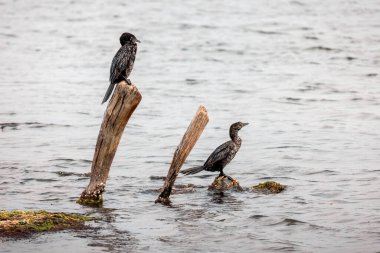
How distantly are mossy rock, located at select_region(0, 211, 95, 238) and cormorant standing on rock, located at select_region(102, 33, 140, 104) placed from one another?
2.21 metres

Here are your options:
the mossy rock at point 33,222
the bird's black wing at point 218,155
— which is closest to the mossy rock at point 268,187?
the bird's black wing at point 218,155

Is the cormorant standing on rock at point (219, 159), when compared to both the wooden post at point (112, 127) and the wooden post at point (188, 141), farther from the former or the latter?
the wooden post at point (112, 127)

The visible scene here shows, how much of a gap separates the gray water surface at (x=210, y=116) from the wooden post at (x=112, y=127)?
2.18 ft

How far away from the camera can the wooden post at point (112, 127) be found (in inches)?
531

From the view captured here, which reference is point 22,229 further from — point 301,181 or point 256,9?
point 256,9

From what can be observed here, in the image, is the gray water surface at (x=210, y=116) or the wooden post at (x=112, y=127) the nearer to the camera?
the wooden post at (x=112, y=127)

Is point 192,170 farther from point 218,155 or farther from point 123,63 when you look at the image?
point 123,63

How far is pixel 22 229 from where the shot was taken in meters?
12.8

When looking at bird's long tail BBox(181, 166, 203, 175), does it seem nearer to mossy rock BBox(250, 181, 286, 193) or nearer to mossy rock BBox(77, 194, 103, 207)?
mossy rock BBox(250, 181, 286, 193)

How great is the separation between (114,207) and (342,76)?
55.6ft

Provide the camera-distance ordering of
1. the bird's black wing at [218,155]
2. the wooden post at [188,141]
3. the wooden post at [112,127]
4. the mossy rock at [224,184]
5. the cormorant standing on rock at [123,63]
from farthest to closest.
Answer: the mossy rock at [224,184], the bird's black wing at [218,155], the cormorant standing on rock at [123,63], the wooden post at [188,141], the wooden post at [112,127]

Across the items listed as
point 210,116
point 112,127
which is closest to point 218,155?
point 112,127

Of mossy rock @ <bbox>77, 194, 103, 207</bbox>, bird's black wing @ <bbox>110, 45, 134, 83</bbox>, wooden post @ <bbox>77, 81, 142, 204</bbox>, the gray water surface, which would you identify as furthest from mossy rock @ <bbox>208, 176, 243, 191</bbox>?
bird's black wing @ <bbox>110, 45, 134, 83</bbox>

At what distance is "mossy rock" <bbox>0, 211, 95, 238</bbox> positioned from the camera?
1272 cm
